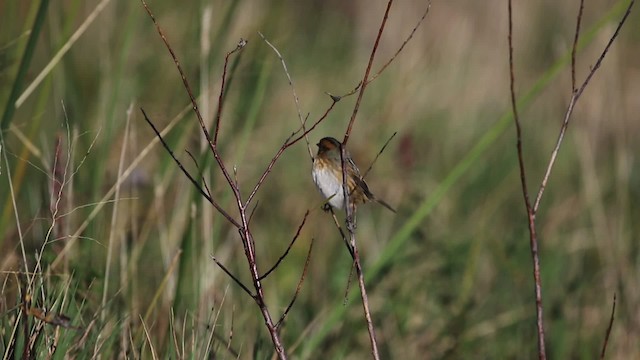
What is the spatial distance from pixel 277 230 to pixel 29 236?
3.41 ft

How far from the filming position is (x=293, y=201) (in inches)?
157

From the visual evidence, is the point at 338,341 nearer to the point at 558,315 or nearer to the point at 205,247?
the point at 205,247

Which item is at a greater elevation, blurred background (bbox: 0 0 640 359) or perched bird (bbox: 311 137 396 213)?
blurred background (bbox: 0 0 640 359)

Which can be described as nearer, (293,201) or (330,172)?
(330,172)

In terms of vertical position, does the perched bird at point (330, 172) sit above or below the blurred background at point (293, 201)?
below

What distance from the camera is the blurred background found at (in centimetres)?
236

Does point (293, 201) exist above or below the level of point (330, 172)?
above

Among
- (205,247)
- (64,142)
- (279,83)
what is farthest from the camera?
(279,83)

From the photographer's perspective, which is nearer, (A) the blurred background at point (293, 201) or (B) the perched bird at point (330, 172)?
(B) the perched bird at point (330, 172)

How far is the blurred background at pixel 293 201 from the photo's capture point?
2.36 metres

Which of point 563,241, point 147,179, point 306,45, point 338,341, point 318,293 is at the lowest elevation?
point 338,341

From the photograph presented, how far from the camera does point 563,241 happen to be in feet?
12.4

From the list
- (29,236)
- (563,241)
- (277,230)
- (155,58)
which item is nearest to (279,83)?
(155,58)

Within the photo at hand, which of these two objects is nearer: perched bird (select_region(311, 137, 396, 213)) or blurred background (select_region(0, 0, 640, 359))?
perched bird (select_region(311, 137, 396, 213))
